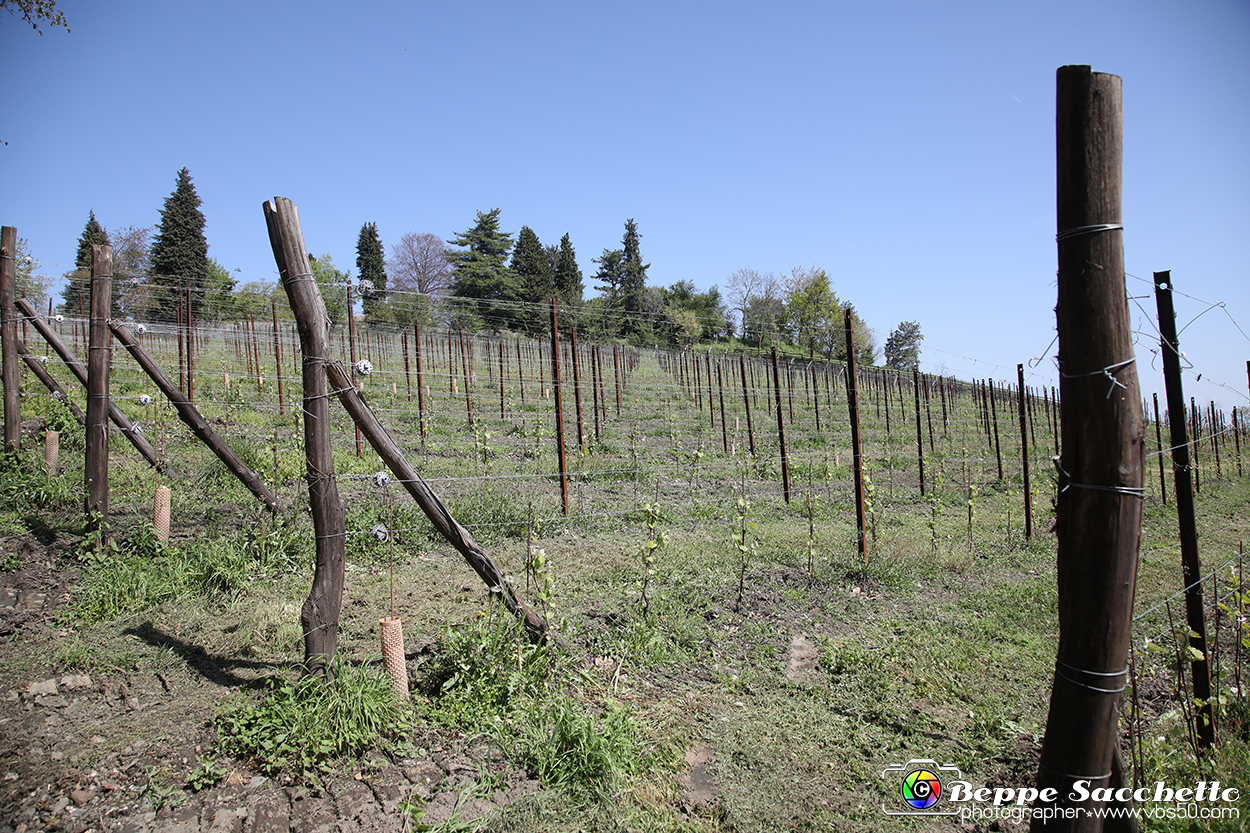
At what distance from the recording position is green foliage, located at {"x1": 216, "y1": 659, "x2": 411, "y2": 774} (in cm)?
266

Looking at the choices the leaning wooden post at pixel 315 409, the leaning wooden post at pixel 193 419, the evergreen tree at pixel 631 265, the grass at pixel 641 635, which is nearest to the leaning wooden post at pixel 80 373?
the grass at pixel 641 635

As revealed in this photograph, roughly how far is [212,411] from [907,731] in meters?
10.8

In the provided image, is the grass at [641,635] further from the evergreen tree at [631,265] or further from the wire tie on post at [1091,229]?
the evergreen tree at [631,265]

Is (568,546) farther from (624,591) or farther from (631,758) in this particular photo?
(631,758)

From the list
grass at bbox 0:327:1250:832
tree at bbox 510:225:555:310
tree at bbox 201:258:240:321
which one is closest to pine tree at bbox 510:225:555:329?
tree at bbox 510:225:555:310

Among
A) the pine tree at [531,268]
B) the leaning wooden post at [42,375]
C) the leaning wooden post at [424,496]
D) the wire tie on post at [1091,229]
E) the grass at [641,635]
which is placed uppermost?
the pine tree at [531,268]

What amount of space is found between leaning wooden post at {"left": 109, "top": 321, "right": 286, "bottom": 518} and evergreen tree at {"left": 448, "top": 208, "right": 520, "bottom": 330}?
3288 cm

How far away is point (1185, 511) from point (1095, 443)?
2.11 meters

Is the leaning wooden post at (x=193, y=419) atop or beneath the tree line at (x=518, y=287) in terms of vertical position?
beneath

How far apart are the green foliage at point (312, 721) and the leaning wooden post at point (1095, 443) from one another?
2.63 metres

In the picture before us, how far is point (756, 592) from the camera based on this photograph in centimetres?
517

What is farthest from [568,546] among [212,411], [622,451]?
[212,411]

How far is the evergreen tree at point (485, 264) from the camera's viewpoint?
132 feet

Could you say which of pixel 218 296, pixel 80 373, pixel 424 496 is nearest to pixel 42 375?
pixel 80 373
